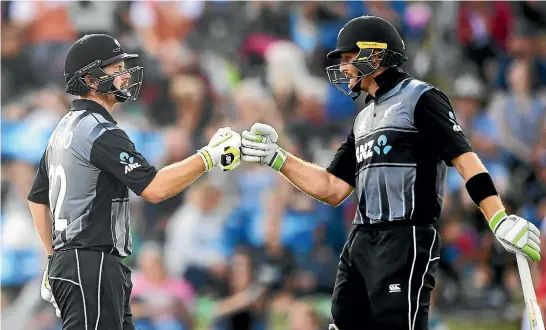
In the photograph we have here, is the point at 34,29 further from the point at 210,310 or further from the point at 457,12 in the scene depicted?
the point at 457,12

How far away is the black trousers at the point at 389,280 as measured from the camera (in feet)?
18.8

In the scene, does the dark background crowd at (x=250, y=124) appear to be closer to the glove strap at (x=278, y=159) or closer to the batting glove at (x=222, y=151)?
the glove strap at (x=278, y=159)

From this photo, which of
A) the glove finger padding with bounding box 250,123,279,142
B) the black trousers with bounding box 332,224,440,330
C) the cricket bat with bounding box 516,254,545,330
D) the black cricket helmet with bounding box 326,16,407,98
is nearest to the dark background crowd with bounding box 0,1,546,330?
the glove finger padding with bounding box 250,123,279,142

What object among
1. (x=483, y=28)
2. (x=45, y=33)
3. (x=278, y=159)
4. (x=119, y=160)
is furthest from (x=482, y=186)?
(x=45, y=33)

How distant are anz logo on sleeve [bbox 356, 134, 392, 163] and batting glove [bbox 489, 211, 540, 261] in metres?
0.81

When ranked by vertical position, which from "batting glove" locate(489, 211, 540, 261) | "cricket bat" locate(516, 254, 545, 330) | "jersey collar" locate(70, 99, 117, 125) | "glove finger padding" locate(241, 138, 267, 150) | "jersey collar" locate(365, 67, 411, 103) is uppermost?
"jersey collar" locate(365, 67, 411, 103)

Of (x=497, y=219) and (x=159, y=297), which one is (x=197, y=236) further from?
(x=497, y=219)

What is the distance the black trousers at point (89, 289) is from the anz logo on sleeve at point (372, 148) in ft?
5.51

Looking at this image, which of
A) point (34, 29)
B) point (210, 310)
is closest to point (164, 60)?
point (34, 29)

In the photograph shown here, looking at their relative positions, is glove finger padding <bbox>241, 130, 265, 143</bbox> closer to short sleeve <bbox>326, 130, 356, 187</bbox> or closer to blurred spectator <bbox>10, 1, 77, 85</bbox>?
short sleeve <bbox>326, 130, 356, 187</bbox>

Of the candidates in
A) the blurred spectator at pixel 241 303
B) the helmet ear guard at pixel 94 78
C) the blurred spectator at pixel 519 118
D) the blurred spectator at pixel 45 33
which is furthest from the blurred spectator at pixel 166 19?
the helmet ear guard at pixel 94 78

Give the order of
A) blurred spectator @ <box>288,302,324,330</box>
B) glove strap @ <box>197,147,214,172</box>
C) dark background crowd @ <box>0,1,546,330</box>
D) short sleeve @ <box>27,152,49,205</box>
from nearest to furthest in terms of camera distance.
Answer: glove strap @ <box>197,147,214,172</box>, short sleeve @ <box>27,152,49,205</box>, blurred spectator @ <box>288,302,324,330</box>, dark background crowd @ <box>0,1,546,330</box>

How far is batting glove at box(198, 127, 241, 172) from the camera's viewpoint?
5812 millimetres

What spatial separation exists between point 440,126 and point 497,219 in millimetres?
658
